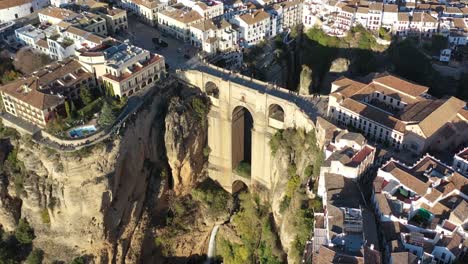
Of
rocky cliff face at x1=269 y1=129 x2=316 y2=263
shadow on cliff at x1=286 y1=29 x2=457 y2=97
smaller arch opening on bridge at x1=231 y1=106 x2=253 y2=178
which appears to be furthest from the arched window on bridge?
shadow on cliff at x1=286 y1=29 x2=457 y2=97

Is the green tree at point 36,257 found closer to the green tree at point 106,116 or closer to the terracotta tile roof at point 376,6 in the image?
the green tree at point 106,116

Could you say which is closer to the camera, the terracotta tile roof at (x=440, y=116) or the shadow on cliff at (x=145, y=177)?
the terracotta tile roof at (x=440, y=116)

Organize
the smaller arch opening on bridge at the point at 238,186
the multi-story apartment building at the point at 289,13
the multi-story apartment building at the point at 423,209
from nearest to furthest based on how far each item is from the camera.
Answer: the multi-story apartment building at the point at 423,209 → the smaller arch opening on bridge at the point at 238,186 → the multi-story apartment building at the point at 289,13

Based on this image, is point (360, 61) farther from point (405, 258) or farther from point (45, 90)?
point (45, 90)

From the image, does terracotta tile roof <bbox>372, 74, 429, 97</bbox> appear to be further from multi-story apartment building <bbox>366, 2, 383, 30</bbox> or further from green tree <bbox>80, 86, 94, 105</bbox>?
green tree <bbox>80, 86, 94, 105</bbox>

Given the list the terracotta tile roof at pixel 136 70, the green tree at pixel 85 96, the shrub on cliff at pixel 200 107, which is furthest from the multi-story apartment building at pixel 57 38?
the shrub on cliff at pixel 200 107

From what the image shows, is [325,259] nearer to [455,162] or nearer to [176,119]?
[455,162]

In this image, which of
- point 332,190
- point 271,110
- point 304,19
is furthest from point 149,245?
point 304,19
